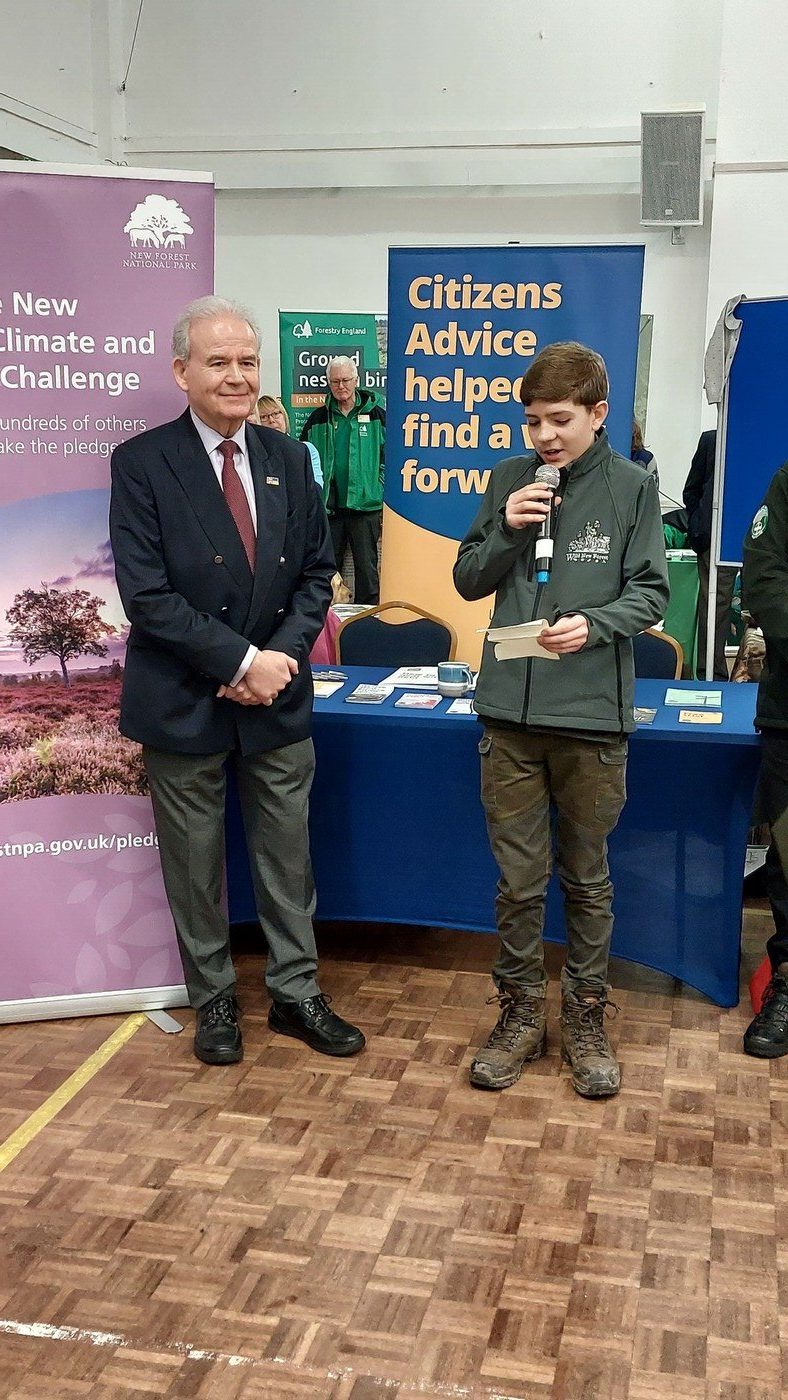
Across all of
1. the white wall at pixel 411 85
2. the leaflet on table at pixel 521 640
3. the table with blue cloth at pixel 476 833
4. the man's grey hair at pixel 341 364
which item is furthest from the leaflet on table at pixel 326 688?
the white wall at pixel 411 85

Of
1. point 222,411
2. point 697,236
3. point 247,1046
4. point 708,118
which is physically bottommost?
point 247,1046

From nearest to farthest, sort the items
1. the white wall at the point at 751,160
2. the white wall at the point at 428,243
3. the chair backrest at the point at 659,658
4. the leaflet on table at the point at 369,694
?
1. the leaflet on table at the point at 369,694
2. the chair backrest at the point at 659,658
3. the white wall at the point at 751,160
4. the white wall at the point at 428,243

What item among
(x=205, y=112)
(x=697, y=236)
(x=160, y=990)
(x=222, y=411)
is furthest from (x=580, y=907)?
(x=205, y=112)

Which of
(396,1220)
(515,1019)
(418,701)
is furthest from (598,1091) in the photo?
Answer: (418,701)

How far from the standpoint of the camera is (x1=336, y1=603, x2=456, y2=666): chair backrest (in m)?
3.90

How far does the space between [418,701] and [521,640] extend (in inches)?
33.5

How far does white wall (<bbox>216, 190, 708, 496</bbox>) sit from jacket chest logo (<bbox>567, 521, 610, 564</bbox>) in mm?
6807

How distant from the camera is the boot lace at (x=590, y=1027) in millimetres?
2820

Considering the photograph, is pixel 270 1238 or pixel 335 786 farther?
pixel 335 786

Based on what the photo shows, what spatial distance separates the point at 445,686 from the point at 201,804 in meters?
0.84

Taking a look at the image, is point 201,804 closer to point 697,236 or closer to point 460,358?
point 460,358

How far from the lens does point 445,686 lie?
11.1ft

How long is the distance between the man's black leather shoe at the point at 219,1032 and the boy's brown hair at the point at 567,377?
158 centimetres

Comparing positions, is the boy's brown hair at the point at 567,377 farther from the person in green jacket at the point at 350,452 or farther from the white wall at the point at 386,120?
the white wall at the point at 386,120
